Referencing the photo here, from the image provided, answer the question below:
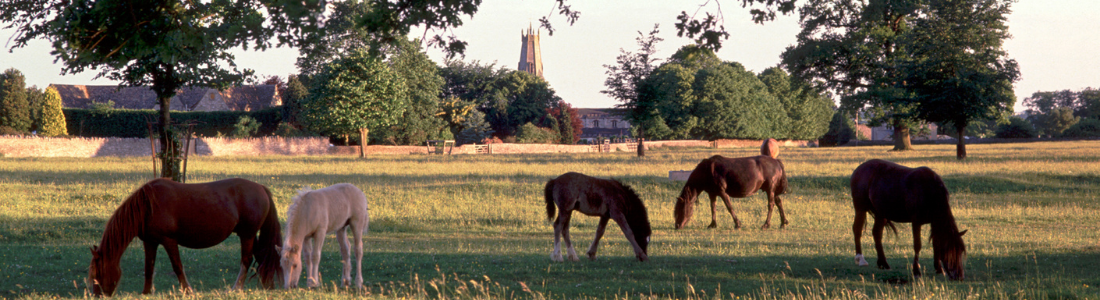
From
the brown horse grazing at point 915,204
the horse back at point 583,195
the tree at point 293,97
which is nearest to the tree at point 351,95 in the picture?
the tree at point 293,97

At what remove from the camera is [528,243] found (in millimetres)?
14602

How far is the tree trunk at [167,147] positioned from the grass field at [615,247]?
154 cm

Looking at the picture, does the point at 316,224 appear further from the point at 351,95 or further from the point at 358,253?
the point at 351,95

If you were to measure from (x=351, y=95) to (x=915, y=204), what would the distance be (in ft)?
156

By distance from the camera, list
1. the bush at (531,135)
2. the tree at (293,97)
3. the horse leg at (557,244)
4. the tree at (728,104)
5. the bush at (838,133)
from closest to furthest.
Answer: the horse leg at (557,244) < the tree at (293,97) < the bush at (531,135) < the tree at (728,104) < the bush at (838,133)

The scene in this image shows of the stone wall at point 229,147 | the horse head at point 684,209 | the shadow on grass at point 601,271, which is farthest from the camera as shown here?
the stone wall at point 229,147

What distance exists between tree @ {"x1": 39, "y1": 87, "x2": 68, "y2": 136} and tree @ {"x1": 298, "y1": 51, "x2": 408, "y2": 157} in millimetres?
23317

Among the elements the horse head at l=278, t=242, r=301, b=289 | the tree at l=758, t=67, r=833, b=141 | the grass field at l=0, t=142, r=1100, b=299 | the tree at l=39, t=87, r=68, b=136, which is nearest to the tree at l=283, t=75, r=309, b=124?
the tree at l=39, t=87, r=68, b=136

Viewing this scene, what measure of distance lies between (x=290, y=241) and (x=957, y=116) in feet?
127

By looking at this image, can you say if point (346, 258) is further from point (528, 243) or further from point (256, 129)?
point (256, 129)

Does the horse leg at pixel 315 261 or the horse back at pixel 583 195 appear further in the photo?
the horse back at pixel 583 195

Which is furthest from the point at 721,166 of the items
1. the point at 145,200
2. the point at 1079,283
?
the point at 145,200

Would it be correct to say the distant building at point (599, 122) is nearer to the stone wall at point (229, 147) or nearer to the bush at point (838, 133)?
the bush at point (838, 133)

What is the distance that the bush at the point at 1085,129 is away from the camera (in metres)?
93.9
